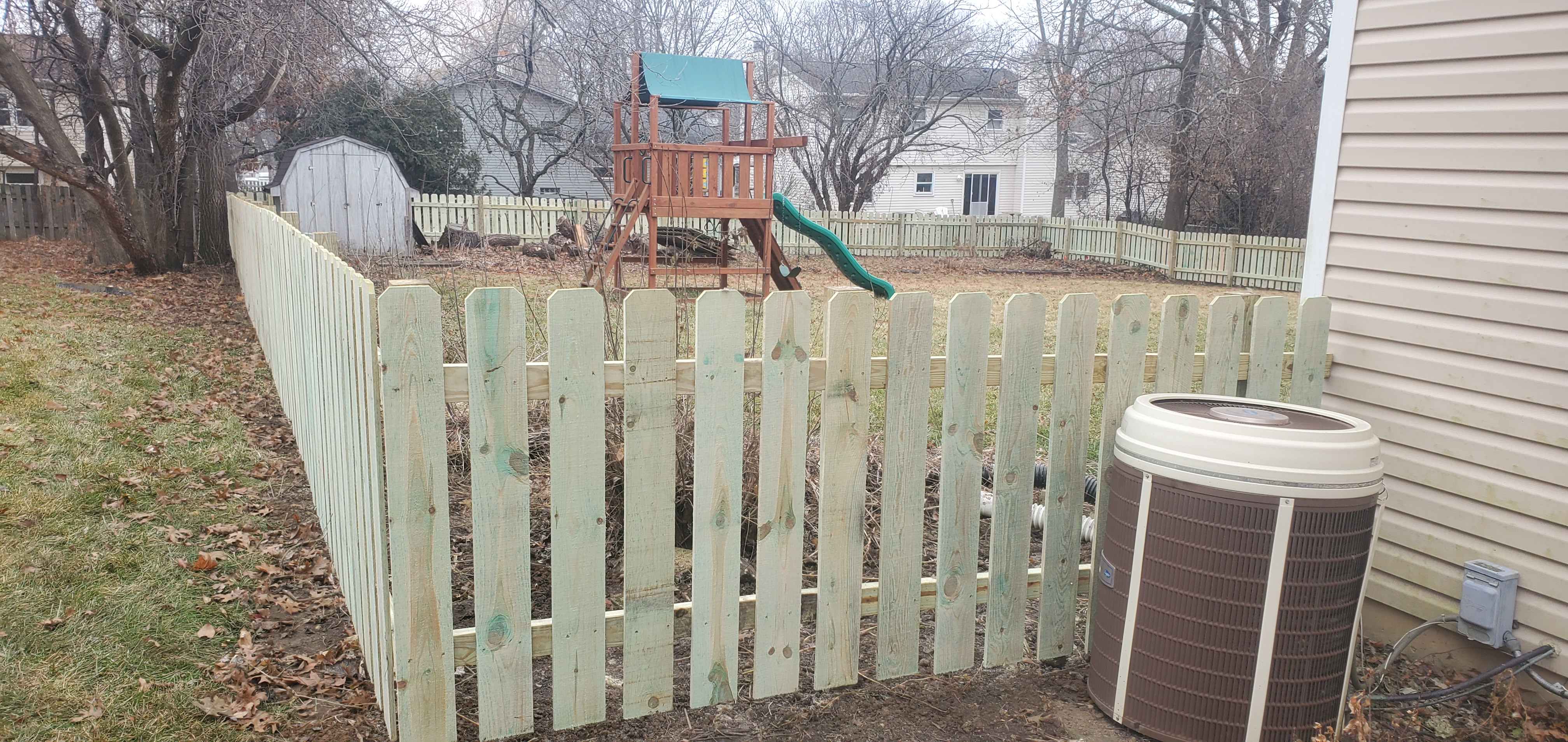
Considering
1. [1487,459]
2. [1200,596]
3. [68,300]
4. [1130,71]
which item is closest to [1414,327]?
[1487,459]

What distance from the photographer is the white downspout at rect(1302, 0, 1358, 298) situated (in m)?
3.97

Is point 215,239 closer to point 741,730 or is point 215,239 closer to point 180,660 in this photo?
point 180,660

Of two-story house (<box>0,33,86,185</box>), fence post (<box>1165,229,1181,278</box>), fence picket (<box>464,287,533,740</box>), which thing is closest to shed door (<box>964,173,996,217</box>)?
fence post (<box>1165,229,1181,278</box>)

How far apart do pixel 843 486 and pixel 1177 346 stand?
1.31m

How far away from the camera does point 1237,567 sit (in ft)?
9.36

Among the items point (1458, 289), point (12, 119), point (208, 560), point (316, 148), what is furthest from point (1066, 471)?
point (12, 119)

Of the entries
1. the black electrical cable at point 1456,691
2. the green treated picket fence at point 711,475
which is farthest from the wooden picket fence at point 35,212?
the black electrical cable at point 1456,691

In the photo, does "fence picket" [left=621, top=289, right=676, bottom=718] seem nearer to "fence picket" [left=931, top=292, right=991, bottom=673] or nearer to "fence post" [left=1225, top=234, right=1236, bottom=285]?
"fence picket" [left=931, top=292, right=991, bottom=673]

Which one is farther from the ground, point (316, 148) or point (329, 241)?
point (316, 148)

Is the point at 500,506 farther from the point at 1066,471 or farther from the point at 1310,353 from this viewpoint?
the point at 1310,353

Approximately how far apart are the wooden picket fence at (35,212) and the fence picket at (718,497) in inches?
874

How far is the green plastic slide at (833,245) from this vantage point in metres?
13.5

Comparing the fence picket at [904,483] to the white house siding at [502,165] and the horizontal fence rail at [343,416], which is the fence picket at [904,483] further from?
the white house siding at [502,165]

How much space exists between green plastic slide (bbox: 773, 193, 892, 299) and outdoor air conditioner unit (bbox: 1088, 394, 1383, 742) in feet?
34.2
